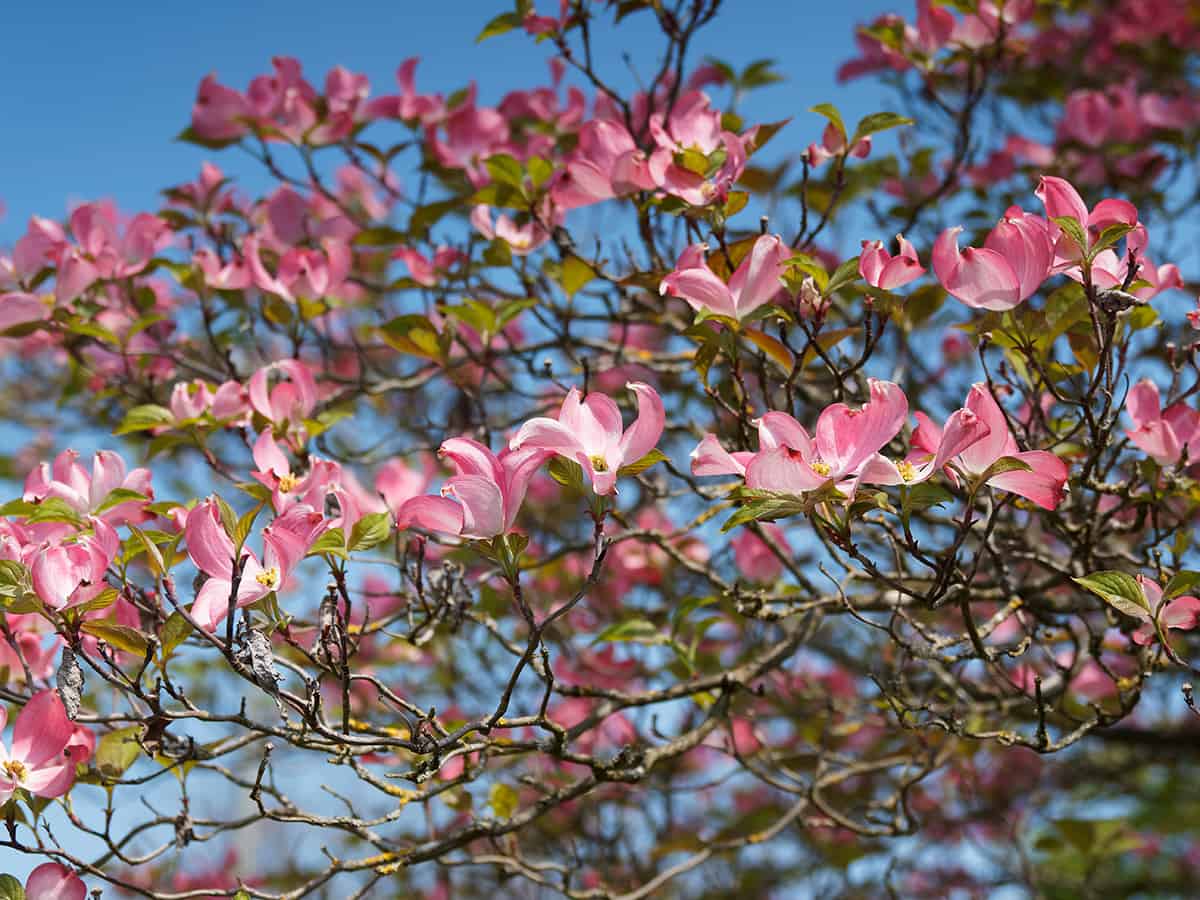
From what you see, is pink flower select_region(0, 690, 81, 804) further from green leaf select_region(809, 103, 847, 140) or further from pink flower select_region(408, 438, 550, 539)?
green leaf select_region(809, 103, 847, 140)

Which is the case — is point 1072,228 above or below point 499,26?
below

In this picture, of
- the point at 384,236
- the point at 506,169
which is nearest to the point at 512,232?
the point at 506,169

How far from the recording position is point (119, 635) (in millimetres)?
1079

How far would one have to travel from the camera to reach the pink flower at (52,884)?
3.55 ft

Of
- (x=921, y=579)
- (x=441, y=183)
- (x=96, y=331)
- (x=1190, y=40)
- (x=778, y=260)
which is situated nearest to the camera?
(x=778, y=260)

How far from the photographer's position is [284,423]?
1.48m

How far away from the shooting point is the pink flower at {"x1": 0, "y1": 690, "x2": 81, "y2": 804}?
1.07 metres

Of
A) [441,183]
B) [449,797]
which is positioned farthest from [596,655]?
[441,183]

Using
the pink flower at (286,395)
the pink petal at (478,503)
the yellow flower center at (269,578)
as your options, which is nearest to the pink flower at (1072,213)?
the pink petal at (478,503)

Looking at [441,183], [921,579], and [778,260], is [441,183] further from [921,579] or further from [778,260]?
[921,579]

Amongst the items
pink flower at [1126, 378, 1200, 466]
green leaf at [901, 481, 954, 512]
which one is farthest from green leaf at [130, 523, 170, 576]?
pink flower at [1126, 378, 1200, 466]

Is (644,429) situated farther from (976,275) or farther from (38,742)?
(38,742)

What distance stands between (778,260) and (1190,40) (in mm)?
2737

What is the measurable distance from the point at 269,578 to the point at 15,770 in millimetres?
336
